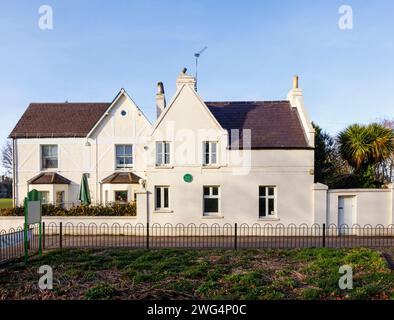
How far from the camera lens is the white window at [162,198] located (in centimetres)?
1692

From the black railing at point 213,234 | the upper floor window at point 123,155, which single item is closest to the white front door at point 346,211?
the black railing at point 213,234

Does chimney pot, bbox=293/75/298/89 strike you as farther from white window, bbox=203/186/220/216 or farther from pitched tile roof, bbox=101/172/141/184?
pitched tile roof, bbox=101/172/141/184

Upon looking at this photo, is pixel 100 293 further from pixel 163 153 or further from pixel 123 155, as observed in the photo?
pixel 123 155

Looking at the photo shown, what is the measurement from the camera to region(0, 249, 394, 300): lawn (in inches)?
290

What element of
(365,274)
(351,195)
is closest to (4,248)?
(365,274)

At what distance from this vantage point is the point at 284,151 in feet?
54.8

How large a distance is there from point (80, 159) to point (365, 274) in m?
19.9

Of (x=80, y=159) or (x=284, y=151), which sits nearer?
(x=284, y=151)

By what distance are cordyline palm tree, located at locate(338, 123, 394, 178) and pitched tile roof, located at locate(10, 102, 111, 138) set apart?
61.9 feet

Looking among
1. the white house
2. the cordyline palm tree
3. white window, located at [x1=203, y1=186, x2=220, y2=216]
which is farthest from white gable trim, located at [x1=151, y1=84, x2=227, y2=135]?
the cordyline palm tree

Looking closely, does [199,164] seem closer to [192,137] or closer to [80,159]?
[192,137]

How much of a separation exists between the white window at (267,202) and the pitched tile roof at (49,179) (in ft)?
47.0

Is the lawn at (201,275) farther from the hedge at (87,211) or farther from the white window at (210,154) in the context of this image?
the white window at (210,154)

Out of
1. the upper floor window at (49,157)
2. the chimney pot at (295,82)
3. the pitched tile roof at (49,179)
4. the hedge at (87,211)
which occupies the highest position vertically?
the chimney pot at (295,82)
